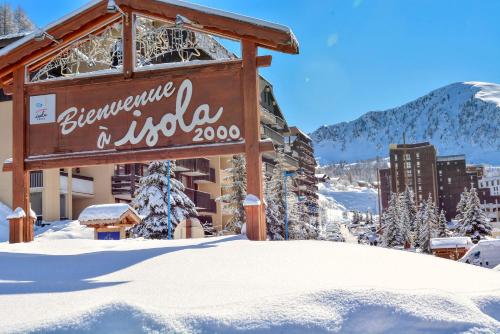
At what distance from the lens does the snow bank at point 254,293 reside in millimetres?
4543

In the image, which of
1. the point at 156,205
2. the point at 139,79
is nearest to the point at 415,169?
the point at 156,205

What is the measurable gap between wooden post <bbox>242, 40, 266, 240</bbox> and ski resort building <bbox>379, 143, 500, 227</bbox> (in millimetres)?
130587

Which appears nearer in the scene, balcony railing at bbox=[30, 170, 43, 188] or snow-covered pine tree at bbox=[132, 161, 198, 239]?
snow-covered pine tree at bbox=[132, 161, 198, 239]

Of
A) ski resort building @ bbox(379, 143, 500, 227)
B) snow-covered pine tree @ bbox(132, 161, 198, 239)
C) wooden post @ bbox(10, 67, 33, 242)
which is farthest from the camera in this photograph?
ski resort building @ bbox(379, 143, 500, 227)

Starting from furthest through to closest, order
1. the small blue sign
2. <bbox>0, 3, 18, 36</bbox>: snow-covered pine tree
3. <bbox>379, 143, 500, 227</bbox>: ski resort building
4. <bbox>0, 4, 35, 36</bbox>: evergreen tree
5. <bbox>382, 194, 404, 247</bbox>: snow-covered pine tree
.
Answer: <bbox>379, 143, 500, 227</bbox>: ski resort building → <bbox>0, 4, 35, 36</bbox>: evergreen tree → <bbox>0, 3, 18, 36</bbox>: snow-covered pine tree → <bbox>382, 194, 404, 247</bbox>: snow-covered pine tree → the small blue sign

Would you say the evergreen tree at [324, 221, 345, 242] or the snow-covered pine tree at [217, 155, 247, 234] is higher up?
the snow-covered pine tree at [217, 155, 247, 234]

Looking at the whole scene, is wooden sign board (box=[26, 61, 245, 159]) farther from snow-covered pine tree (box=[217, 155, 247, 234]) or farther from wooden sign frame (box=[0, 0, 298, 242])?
snow-covered pine tree (box=[217, 155, 247, 234])

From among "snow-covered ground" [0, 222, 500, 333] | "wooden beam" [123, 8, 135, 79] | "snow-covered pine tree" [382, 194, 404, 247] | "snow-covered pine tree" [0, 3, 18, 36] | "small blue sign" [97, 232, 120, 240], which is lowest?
"snow-covered pine tree" [382, 194, 404, 247]

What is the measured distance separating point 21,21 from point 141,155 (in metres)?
106

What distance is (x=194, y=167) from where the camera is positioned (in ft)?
138

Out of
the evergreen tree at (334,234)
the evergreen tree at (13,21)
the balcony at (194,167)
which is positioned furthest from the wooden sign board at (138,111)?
the evergreen tree at (13,21)

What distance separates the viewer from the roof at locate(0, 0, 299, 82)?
10383 millimetres

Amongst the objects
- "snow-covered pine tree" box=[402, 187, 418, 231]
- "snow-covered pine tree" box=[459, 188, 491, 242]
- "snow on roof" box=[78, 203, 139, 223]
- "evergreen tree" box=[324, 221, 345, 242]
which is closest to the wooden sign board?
"snow on roof" box=[78, 203, 139, 223]

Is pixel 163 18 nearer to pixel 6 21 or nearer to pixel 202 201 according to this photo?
pixel 202 201
